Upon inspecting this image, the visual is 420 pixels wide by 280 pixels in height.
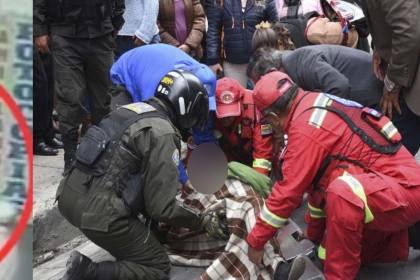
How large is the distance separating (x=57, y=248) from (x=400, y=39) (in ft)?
7.94

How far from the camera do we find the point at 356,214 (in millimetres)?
2795

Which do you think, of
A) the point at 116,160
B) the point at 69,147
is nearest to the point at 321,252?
the point at 116,160

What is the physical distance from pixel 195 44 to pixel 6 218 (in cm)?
433

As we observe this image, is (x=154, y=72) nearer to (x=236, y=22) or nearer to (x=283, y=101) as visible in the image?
(x=283, y=101)

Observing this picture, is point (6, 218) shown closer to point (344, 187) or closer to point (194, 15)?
point (344, 187)

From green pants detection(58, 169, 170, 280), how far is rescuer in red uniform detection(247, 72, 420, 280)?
56 centimetres

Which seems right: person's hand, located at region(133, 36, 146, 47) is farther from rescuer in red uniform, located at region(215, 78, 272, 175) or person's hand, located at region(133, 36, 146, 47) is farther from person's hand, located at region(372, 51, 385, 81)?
person's hand, located at region(372, 51, 385, 81)

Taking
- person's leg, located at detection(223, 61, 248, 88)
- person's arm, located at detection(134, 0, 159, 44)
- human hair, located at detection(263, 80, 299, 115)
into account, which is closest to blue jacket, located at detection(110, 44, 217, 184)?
human hair, located at detection(263, 80, 299, 115)

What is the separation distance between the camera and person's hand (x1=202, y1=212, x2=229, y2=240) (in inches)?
132

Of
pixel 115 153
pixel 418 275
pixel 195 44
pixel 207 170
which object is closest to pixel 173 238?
pixel 207 170

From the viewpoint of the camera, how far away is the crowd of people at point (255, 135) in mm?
2902

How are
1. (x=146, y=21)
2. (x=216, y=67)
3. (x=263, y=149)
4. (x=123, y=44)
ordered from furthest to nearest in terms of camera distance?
1. (x=216, y=67)
2. (x=123, y=44)
3. (x=146, y=21)
4. (x=263, y=149)

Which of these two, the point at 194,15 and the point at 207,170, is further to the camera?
the point at 194,15

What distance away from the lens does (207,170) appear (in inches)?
135
